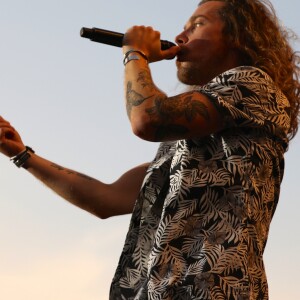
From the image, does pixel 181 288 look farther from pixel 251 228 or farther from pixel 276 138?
pixel 276 138

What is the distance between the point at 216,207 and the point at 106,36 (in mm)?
768

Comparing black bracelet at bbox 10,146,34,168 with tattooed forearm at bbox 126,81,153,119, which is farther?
black bracelet at bbox 10,146,34,168

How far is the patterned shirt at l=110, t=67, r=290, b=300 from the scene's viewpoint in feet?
7.34

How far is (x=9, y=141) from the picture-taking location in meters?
2.99

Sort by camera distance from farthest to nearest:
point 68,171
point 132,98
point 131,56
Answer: point 68,171 → point 131,56 → point 132,98

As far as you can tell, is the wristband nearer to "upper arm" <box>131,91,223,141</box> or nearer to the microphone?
the microphone

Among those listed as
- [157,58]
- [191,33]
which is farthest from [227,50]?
[157,58]

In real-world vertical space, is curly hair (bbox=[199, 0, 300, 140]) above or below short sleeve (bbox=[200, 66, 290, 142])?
above

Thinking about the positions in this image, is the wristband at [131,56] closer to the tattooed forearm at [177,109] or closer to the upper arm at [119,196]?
the tattooed forearm at [177,109]

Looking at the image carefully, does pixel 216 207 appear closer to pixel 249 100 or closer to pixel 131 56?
pixel 249 100

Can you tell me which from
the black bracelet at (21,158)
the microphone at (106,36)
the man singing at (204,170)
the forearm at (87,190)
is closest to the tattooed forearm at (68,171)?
the forearm at (87,190)

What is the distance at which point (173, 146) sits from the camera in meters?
2.64

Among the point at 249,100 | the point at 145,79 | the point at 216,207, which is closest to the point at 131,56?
the point at 145,79

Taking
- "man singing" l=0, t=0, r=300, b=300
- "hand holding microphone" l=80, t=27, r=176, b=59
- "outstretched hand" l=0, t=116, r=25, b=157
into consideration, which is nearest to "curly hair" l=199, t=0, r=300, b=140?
"man singing" l=0, t=0, r=300, b=300
